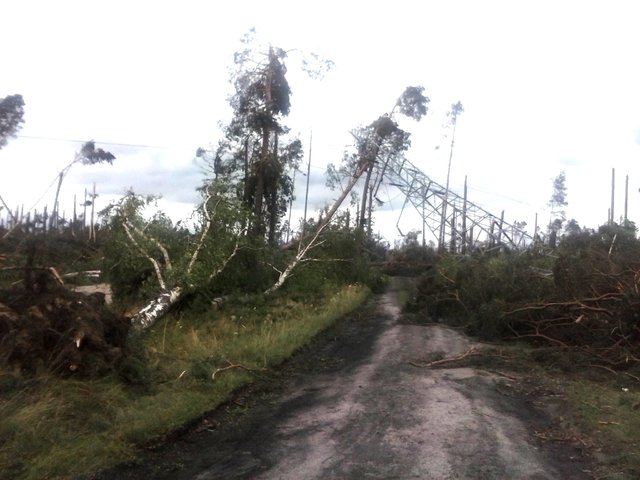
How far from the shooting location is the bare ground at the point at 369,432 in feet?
21.5

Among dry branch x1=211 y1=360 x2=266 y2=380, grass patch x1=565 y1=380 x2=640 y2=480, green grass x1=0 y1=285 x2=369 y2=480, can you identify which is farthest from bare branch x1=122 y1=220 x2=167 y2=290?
grass patch x1=565 y1=380 x2=640 y2=480

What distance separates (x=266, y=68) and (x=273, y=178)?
4301mm

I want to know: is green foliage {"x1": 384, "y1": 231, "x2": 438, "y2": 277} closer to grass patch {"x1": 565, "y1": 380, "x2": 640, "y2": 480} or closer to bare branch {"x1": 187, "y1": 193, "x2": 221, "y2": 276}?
bare branch {"x1": 187, "y1": 193, "x2": 221, "y2": 276}

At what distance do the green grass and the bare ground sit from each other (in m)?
0.26

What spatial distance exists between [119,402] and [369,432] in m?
2.95

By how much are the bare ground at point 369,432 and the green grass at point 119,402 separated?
264 millimetres

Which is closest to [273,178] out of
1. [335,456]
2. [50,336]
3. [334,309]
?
[334,309]

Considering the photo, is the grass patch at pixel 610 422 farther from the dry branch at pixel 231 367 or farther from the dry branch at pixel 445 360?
the dry branch at pixel 231 367

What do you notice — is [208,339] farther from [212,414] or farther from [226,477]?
[226,477]

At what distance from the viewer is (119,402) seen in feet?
27.9

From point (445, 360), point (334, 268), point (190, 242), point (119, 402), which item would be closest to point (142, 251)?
point (190, 242)

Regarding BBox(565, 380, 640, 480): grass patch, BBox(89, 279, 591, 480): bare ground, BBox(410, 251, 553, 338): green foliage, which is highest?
BBox(410, 251, 553, 338): green foliage

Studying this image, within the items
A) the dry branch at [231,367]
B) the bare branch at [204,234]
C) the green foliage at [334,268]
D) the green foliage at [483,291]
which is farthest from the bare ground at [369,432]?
the green foliage at [334,268]

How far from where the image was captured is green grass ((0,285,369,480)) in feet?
21.2
